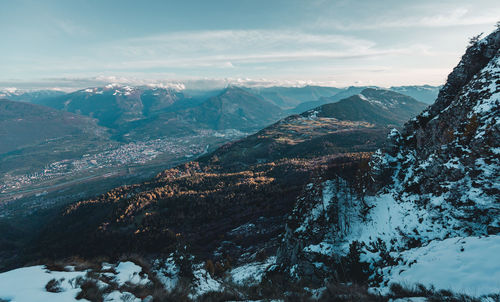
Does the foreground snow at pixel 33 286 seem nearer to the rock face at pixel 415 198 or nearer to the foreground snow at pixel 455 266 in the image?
the foreground snow at pixel 455 266

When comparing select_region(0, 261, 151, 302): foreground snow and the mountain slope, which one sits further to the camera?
the mountain slope

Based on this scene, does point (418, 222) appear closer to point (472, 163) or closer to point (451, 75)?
point (472, 163)

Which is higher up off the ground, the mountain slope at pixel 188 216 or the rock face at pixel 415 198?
the rock face at pixel 415 198

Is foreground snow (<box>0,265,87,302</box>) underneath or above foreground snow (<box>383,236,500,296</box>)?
underneath

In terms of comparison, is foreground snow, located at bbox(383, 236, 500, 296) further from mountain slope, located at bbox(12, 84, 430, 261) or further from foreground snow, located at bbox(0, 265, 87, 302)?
mountain slope, located at bbox(12, 84, 430, 261)

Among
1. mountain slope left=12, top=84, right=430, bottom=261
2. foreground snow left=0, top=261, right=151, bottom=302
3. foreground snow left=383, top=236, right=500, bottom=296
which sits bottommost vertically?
mountain slope left=12, top=84, right=430, bottom=261

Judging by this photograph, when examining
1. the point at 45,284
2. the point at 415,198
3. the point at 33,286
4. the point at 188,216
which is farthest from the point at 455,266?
the point at 188,216

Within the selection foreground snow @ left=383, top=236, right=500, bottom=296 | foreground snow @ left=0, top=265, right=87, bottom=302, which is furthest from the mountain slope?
foreground snow @ left=0, top=265, right=87, bottom=302

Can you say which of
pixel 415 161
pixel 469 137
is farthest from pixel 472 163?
pixel 415 161

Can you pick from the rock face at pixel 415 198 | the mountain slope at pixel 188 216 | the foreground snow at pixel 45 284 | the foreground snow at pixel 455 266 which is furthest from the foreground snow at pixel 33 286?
the mountain slope at pixel 188 216
